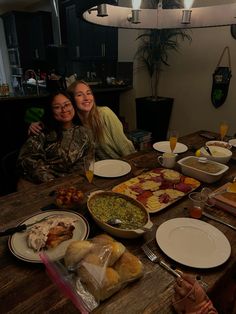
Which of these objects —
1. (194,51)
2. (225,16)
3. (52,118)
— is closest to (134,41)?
(194,51)

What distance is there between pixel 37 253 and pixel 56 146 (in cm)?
103

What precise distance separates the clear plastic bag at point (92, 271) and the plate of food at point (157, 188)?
13.6 inches

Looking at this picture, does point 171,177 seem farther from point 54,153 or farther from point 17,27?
point 17,27

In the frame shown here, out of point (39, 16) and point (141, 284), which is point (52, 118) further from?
point (39, 16)

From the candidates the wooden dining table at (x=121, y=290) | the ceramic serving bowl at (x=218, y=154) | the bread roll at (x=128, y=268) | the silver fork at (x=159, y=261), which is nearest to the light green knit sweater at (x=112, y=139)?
the ceramic serving bowl at (x=218, y=154)

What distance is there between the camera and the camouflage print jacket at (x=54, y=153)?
Answer: 1.67 metres

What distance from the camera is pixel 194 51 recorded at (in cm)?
341

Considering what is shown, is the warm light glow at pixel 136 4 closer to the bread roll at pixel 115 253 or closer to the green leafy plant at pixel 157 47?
the bread roll at pixel 115 253

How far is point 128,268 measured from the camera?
27.9 inches

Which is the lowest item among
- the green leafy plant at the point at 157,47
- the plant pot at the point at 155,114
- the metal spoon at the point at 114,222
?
the plant pot at the point at 155,114

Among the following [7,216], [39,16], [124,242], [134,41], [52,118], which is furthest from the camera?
[39,16]

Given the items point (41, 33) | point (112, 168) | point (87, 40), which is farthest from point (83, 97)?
point (41, 33)

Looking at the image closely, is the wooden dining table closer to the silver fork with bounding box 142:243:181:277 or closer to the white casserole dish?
the silver fork with bounding box 142:243:181:277

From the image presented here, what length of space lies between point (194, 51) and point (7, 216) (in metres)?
3.37
